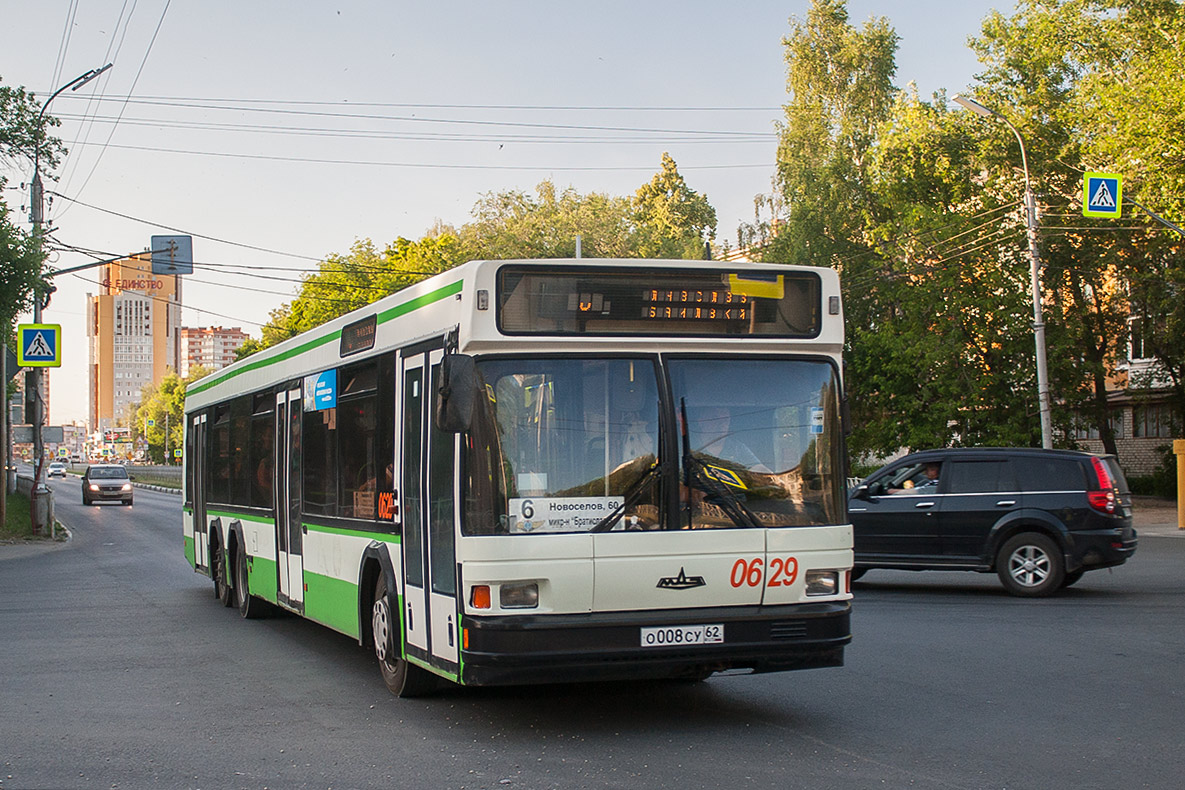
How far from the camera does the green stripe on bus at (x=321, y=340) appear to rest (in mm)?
8016

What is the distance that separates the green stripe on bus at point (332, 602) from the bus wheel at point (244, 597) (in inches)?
114

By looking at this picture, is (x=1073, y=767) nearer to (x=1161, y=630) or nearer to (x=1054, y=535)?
(x=1161, y=630)

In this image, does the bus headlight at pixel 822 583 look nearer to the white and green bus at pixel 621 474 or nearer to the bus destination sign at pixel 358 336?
the white and green bus at pixel 621 474

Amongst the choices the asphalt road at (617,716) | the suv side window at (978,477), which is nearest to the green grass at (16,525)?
the asphalt road at (617,716)

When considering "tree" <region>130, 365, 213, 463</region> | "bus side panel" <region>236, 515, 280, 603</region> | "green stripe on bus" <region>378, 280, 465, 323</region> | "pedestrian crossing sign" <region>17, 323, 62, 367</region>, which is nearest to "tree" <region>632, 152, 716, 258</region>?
"pedestrian crossing sign" <region>17, 323, 62, 367</region>

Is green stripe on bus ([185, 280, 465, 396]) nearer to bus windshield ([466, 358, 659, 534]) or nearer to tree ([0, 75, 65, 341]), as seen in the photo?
bus windshield ([466, 358, 659, 534])

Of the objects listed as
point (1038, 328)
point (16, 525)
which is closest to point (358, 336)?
point (16, 525)

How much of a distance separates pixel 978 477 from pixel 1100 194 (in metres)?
14.2

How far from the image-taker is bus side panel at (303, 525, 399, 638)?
957 cm

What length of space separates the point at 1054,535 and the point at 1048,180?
31535mm

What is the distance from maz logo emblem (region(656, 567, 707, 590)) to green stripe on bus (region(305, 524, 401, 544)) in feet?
6.81

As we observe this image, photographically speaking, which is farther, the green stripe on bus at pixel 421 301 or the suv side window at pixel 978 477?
the suv side window at pixel 978 477

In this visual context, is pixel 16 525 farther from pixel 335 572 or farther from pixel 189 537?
pixel 335 572

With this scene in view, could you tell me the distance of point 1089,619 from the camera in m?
13.1
